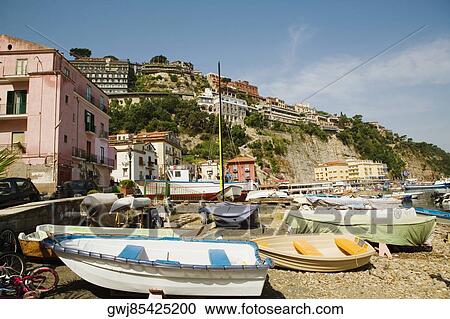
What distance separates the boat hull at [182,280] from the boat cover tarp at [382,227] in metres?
4.89

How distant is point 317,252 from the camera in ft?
18.9

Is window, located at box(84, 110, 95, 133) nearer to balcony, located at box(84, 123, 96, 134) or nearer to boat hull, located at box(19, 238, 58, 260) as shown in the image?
balcony, located at box(84, 123, 96, 134)

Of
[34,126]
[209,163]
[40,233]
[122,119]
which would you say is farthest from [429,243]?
[122,119]

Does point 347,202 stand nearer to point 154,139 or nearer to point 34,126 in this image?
point 34,126

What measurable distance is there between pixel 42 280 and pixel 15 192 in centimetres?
400

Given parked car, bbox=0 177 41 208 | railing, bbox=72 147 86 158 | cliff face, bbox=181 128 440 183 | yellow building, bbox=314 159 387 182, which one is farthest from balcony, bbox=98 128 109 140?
yellow building, bbox=314 159 387 182

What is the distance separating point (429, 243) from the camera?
24.8ft

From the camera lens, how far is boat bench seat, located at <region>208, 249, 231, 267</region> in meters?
3.47

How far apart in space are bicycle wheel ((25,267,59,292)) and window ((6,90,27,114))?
1337 cm

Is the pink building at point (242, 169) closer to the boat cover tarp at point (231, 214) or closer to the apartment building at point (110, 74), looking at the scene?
the boat cover tarp at point (231, 214)

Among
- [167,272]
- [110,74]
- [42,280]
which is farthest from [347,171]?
[42,280]
